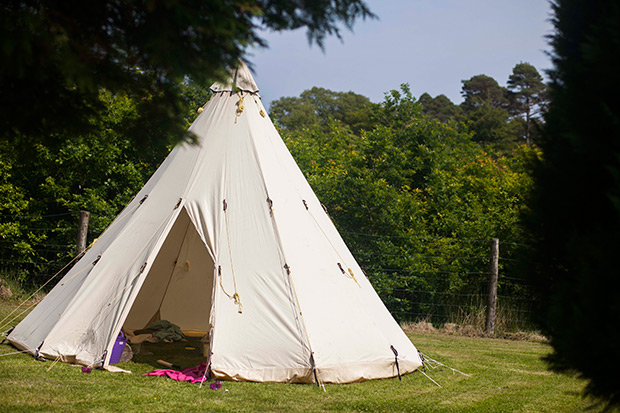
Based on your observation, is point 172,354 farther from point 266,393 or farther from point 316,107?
point 316,107

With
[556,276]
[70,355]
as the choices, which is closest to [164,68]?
[556,276]

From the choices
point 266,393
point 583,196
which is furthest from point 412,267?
point 583,196

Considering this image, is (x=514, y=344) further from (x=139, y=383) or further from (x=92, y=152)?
(x=92, y=152)

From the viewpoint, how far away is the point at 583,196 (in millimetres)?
2266

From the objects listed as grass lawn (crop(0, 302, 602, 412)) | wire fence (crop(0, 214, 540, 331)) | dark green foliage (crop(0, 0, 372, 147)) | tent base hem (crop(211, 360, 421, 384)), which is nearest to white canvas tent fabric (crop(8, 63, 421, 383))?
tent base hem (crop(211, 360, 421, 384))

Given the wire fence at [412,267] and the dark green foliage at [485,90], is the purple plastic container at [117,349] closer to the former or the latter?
the wire fence at [412,267]

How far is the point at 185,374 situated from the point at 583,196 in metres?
3.88

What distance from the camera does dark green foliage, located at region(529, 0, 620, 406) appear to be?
6.37 ft

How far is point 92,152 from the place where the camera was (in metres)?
11.4

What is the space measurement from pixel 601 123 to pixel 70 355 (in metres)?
4.75

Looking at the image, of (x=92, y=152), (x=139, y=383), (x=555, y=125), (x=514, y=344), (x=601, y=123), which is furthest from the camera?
(x=92, y=152)

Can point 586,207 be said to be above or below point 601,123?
below

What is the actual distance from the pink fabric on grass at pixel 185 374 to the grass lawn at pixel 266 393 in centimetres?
10

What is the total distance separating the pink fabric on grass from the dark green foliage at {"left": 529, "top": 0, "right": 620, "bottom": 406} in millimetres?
3255
